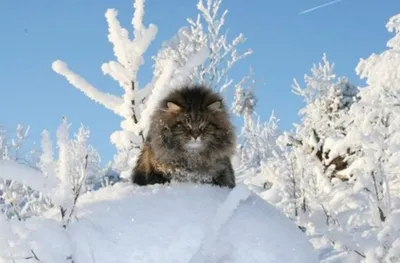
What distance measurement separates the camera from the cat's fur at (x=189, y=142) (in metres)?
4.32

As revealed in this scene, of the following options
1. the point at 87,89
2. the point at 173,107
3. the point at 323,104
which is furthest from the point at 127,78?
the point at 323,104

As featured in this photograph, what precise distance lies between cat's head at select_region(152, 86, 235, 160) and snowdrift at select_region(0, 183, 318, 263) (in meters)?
0.60

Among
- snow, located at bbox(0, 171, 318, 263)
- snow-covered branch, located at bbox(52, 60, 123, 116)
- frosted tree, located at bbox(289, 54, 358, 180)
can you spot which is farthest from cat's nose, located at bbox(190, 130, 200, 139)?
frosted tree, located at bbox(289, 54, 358, 180)

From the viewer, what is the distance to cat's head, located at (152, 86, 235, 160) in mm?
4398

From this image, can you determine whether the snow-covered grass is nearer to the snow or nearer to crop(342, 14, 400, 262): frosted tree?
the snow

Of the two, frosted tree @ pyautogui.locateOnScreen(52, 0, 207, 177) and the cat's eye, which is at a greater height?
frosted tree @ pyautogui.locateOnScreen(52, 0, 207, 177)

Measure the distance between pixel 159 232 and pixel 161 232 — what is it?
12 mm

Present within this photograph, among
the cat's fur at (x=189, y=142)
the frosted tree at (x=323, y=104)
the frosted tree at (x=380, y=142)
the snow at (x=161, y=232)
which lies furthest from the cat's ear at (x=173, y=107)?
the frosted tree at (x=323, y=104)

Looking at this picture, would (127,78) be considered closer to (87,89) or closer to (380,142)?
(87,89)

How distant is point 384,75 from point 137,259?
5598mm

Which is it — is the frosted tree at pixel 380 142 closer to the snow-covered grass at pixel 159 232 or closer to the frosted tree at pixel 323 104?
the snow-covered grass at pixel 159 232

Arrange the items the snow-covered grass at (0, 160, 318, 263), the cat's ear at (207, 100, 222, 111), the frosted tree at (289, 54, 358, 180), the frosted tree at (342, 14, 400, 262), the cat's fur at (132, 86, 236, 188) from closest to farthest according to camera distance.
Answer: the snow-covered grass at (0, 160, 318, 263)
the cat's fur at (132, 86, 236, 188)
the cat's ear at (207, 100, 222, 111)
the frosted tree at (342, 14, 400, 262)
the frosted tree at (289, 54, 358, 180)

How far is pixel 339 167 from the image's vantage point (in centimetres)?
1775

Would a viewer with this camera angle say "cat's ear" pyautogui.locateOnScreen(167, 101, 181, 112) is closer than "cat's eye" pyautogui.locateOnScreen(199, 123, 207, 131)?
No
